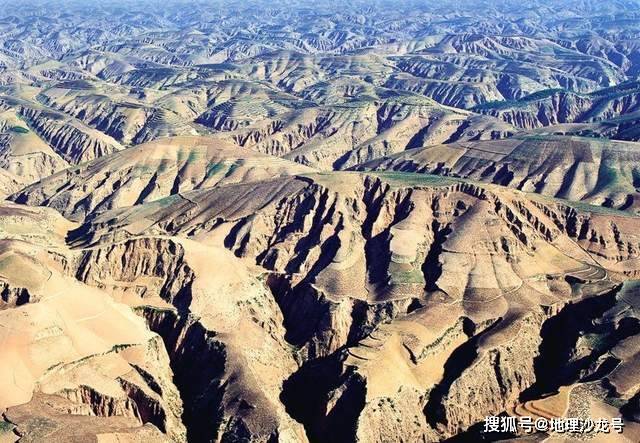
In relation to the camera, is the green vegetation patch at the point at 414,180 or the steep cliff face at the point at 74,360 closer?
the steep cliff face at the point at 74,360

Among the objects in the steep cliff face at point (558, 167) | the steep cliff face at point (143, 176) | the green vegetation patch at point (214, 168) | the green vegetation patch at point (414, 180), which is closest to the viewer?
the green vegetation patch at point (414, 180)

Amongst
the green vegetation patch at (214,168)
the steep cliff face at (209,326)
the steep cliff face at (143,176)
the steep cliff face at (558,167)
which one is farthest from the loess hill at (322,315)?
the green vegetation patch at (214,168)

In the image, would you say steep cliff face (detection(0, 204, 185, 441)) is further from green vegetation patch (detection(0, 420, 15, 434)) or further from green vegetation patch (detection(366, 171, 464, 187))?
green vegetation patch (detection(366, 171, 464, 187))

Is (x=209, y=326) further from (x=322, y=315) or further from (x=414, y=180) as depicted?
(x=414, y=180)

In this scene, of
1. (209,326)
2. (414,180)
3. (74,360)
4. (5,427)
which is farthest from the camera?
(414,180)

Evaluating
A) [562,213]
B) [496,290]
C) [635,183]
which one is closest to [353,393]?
[496,290]

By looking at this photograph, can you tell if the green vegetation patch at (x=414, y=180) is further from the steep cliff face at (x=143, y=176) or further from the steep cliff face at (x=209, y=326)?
the steep cliff face at (x=209, y=326)

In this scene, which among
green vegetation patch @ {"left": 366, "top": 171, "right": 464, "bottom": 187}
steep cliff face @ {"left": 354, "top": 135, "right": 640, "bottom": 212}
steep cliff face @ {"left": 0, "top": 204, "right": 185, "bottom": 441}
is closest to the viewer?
steep cliff face @ {"left": 0, "top": 204, "right": 185, "bottom": 441}

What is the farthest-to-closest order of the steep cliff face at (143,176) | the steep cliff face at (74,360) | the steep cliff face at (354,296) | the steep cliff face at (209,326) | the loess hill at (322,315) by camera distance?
the steep cliff face at (143,176)
the steep cliff face at (354,296)
the steep cliff face at (209,326)
the loess hill at (322,315)
the steep cliff face at (74,360)

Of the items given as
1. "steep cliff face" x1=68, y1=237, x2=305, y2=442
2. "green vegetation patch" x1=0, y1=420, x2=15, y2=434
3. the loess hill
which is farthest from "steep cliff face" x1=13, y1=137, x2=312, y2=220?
"green vegetation patch" x1=0, y1=420, x2=15, y2=434

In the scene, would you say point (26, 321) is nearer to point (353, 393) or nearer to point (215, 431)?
point (215, 431)

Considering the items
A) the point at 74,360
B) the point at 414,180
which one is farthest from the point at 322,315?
the point at 414,180
